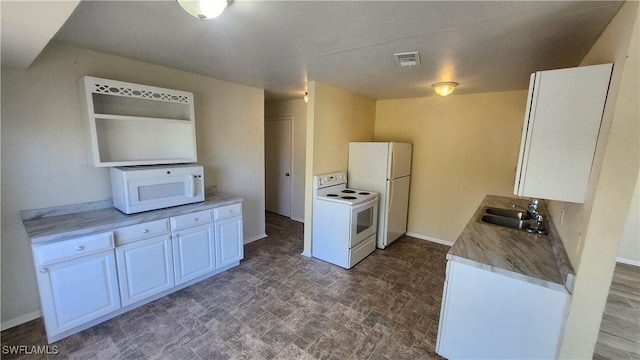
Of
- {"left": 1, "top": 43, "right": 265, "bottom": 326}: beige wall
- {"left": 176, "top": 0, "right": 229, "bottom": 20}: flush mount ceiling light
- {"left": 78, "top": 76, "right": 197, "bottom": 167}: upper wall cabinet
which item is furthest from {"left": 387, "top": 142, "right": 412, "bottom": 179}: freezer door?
{"left": 1, "top": 43, "right": 265, "bottom": 326}: beige wall

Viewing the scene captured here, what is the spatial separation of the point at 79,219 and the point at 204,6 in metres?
2.07

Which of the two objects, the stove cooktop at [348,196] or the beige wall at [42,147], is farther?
the stove cooktop at [348,196]

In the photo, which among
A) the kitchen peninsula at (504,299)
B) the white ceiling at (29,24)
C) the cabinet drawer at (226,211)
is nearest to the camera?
the white ceiling at (29,24)

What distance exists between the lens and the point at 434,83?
317 centimetres

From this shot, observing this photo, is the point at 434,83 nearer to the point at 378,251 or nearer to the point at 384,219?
the point at 384,219

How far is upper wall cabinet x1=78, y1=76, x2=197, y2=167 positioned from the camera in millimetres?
2277

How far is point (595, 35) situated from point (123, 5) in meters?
2.91

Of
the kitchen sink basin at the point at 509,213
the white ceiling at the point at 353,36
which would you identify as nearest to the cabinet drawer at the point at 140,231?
the white ceiling at the point at 353,36

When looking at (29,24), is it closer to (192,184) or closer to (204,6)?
(204,6)

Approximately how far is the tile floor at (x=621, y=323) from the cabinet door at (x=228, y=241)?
341 cm

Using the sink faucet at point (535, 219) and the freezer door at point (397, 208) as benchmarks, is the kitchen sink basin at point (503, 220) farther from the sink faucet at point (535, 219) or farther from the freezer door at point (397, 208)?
the freezer door at point (397, 208)

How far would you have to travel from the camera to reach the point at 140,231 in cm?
234

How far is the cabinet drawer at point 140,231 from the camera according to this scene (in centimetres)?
223

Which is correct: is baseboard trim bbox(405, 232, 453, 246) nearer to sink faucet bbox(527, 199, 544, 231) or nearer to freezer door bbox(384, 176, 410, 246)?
freezer door bbox(384, 176, 410, 246)
